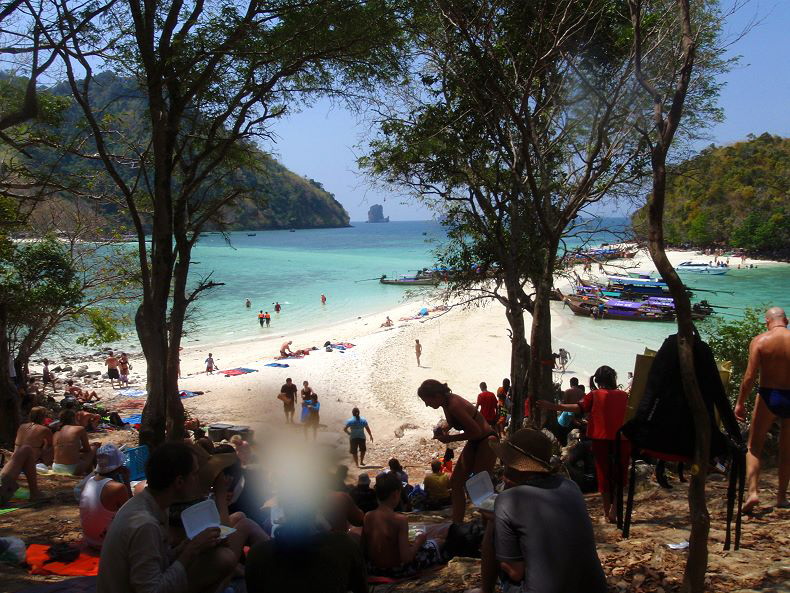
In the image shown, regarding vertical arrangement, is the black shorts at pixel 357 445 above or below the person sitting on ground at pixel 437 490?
below

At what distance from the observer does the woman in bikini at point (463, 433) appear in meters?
5.07

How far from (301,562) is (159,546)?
2.39 feet

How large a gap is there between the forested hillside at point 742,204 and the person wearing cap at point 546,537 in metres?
69.4

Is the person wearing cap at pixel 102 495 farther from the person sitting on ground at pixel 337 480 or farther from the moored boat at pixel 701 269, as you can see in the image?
the moored boat at pixel 701 269

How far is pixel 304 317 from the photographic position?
43031 mm

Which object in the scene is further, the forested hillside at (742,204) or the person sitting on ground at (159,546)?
the forested hillside at (742,204)

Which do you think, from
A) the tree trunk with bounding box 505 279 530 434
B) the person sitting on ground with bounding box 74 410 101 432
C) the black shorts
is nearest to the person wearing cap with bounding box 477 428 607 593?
the tree trunk with bounding box 505 279 530 434

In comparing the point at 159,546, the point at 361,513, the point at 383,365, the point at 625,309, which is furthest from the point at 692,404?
the point at 625,309

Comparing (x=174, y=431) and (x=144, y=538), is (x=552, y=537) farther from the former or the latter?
(x=174, y=431)

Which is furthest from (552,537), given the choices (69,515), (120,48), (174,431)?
(120,48)

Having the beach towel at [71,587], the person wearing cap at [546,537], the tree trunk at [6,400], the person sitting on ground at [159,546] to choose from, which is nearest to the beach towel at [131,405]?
the tree trunk at [6,400]

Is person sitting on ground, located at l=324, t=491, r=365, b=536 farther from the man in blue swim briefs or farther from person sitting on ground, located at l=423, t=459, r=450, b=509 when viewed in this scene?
the man in blue swim briefs

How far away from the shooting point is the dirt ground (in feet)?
11.6

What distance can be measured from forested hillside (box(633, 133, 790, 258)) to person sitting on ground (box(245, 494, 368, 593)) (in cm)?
6986
